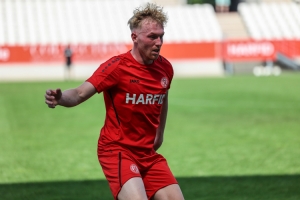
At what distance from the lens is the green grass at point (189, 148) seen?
29.3 feet

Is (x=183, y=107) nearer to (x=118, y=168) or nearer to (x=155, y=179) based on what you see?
(x=155, y=179)

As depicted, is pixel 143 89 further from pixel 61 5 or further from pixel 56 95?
pixel 61 5

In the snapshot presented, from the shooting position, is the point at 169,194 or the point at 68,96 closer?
the point at 68,96

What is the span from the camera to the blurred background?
38.1 m

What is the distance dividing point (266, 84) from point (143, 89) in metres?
25.0

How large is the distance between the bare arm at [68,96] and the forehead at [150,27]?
69 centimetres

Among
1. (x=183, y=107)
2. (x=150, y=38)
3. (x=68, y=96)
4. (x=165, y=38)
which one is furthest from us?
(x=165, y=38)

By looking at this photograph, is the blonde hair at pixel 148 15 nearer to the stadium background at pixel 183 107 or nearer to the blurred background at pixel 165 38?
the stadium background at pixel 183 107

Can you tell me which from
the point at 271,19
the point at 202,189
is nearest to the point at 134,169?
the point at 202,189

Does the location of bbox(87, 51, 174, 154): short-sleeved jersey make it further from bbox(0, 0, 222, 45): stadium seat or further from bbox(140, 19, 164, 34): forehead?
bbox(0, 0, 222, 45): stadium seat

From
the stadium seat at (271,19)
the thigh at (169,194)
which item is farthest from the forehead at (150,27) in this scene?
the stadium seat at (271,19)

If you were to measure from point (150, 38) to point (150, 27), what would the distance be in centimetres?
10

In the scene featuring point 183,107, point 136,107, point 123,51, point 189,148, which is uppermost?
point 136,107

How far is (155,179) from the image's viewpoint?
5512 millimetres
